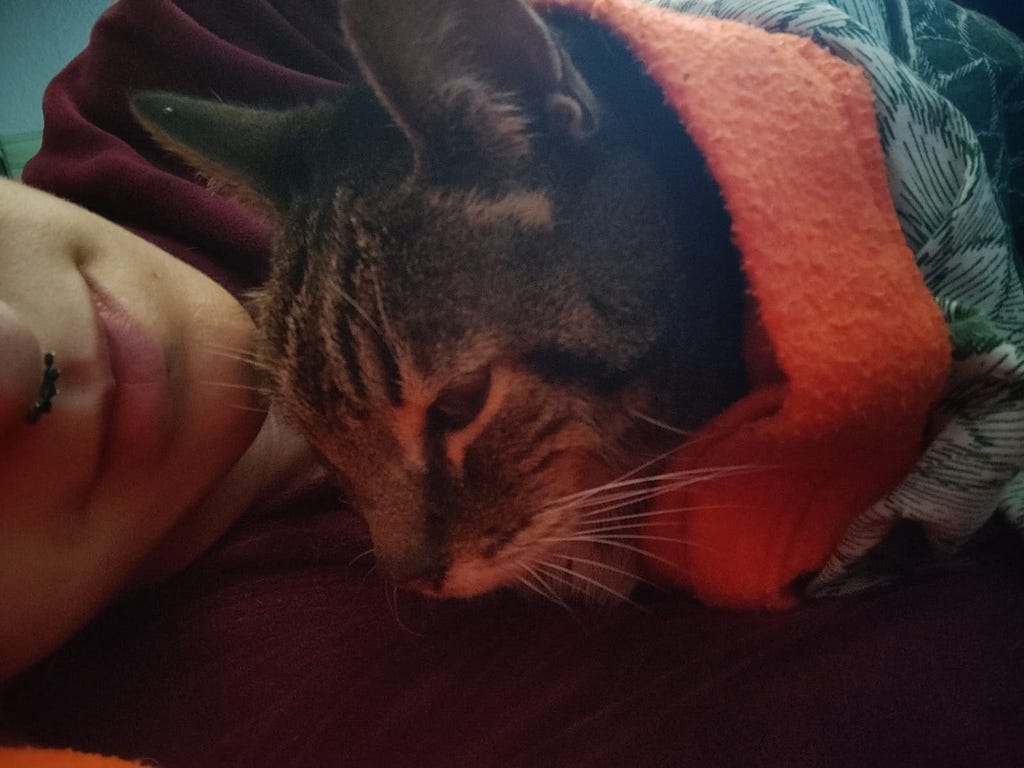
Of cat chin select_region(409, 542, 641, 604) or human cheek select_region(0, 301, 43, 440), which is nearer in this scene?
human cheek select_region(0, 301, 43, 440)

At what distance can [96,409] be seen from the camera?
63 centimetres

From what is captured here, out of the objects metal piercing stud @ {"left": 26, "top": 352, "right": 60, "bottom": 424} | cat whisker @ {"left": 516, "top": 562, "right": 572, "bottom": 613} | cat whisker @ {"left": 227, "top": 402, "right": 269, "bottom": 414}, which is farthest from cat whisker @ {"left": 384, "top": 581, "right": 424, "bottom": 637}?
metal piercing stud @ {"left": 26, "top": 352, "right": 60, "bottom": 424}

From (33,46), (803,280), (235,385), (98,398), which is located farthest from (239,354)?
(33,46)

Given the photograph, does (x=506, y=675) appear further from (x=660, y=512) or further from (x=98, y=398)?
(x=98, y=398)

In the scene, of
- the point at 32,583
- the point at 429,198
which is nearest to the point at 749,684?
the point at 429,198

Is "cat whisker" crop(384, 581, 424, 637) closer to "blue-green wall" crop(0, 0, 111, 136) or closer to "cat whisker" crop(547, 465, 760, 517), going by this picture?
"cat whisker" crop(547, 465, 760, 517)

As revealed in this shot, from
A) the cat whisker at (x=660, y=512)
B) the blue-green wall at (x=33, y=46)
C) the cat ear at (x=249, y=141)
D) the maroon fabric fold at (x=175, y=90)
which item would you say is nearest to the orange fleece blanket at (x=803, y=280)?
the cat whisker at (x=660, y=512)

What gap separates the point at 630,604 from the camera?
706mm

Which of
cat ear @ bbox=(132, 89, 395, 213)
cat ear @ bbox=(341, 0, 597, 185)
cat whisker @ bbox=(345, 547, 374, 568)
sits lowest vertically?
cat whisker @ bbox=(345, 547, 374, 568)

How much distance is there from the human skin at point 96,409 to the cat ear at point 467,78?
0.95ft

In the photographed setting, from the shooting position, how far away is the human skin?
0.60 m

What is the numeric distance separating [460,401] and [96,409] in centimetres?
29

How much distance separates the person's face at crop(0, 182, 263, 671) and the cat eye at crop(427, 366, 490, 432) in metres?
0.24

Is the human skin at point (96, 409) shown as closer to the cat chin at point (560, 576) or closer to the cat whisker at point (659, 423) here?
the cat chin at point (560, 576)
